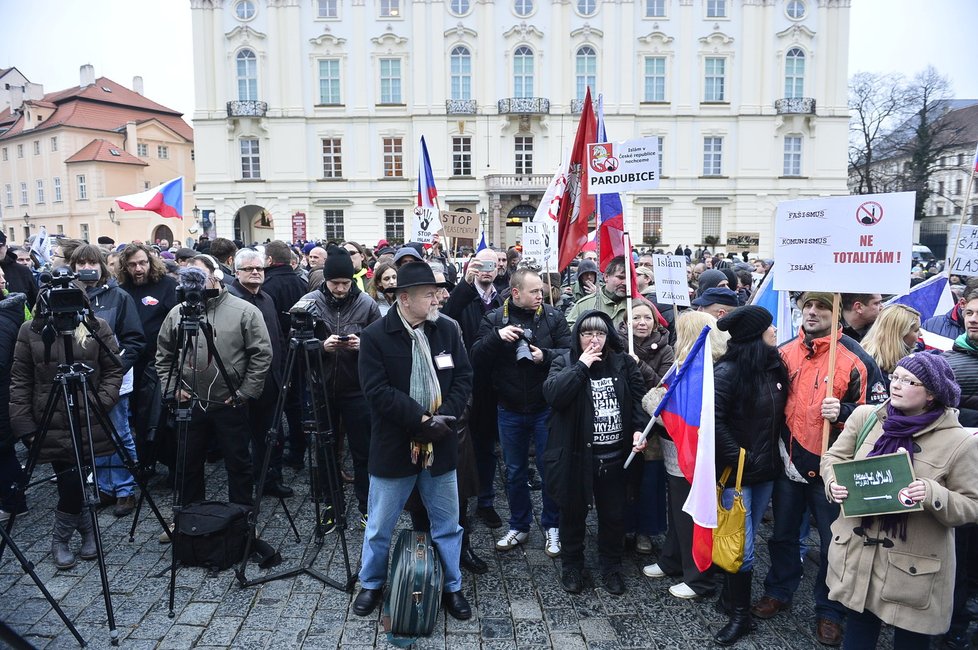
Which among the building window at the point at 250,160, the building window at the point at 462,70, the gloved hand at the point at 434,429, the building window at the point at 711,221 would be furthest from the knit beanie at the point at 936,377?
the building window at the point at 250,160

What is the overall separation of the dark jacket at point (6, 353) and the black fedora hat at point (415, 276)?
325 centimetres

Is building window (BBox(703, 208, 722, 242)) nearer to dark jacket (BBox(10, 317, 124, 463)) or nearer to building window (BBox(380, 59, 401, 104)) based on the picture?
building window (BBox(380, 59, 401, 104))

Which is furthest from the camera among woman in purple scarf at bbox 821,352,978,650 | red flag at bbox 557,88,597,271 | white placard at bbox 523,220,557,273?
white placard at bbox 523,220,557,273

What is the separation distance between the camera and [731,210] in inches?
1485

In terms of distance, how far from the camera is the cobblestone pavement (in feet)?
12.5

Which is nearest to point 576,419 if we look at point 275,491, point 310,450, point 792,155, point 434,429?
point 434,429

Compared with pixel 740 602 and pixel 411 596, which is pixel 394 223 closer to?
pixel 411 596

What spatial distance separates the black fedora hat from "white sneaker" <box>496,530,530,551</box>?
2.26 m

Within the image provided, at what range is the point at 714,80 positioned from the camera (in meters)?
36.7

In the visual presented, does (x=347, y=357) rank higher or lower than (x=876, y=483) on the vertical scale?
higher

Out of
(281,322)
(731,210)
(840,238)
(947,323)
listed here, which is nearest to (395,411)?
(840,238)

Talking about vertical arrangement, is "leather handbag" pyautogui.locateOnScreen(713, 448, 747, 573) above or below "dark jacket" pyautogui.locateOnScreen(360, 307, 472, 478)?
below

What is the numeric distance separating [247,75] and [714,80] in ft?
86.9

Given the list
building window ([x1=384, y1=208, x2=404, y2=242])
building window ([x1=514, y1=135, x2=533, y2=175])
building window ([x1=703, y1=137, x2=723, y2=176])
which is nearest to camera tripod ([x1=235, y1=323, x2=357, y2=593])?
building window ([x1=384, y1=208, x2=404, y2=242])
